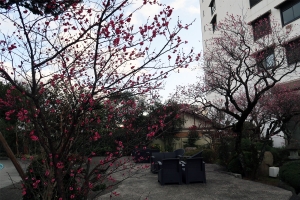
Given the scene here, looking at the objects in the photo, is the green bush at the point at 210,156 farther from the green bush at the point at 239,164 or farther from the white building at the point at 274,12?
the white building at the point at 274,12

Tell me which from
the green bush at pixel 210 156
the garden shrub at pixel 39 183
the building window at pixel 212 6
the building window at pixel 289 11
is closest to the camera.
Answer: the garden shrub at pixel 39 183

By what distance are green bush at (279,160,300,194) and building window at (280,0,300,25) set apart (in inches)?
411

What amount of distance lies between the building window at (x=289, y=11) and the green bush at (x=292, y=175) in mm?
10450

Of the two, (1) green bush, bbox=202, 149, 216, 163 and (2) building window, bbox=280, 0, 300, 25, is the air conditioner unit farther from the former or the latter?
(2) building window, bbox=280, 0, 300, 25

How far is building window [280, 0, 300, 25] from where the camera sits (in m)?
14.0

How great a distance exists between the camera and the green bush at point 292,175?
6156 mm

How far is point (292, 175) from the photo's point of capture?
633 centimetres

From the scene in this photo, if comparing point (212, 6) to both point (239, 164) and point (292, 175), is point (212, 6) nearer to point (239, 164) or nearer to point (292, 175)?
point (239, 164)

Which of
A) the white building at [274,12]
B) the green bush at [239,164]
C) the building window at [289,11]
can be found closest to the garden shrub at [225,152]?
the green bush at [239,164]

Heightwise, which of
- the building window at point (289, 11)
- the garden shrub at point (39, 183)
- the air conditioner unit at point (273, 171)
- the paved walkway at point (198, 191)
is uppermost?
the building window at point (289, 11)

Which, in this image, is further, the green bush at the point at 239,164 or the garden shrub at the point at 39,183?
the green bush at the point at 239,164

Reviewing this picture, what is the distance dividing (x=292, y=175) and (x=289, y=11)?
1174 centimetres

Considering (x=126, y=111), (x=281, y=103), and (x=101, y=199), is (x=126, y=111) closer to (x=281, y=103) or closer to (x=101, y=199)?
(x=101, y=199)

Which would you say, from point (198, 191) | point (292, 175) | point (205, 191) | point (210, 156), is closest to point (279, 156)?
point (210, 156)
